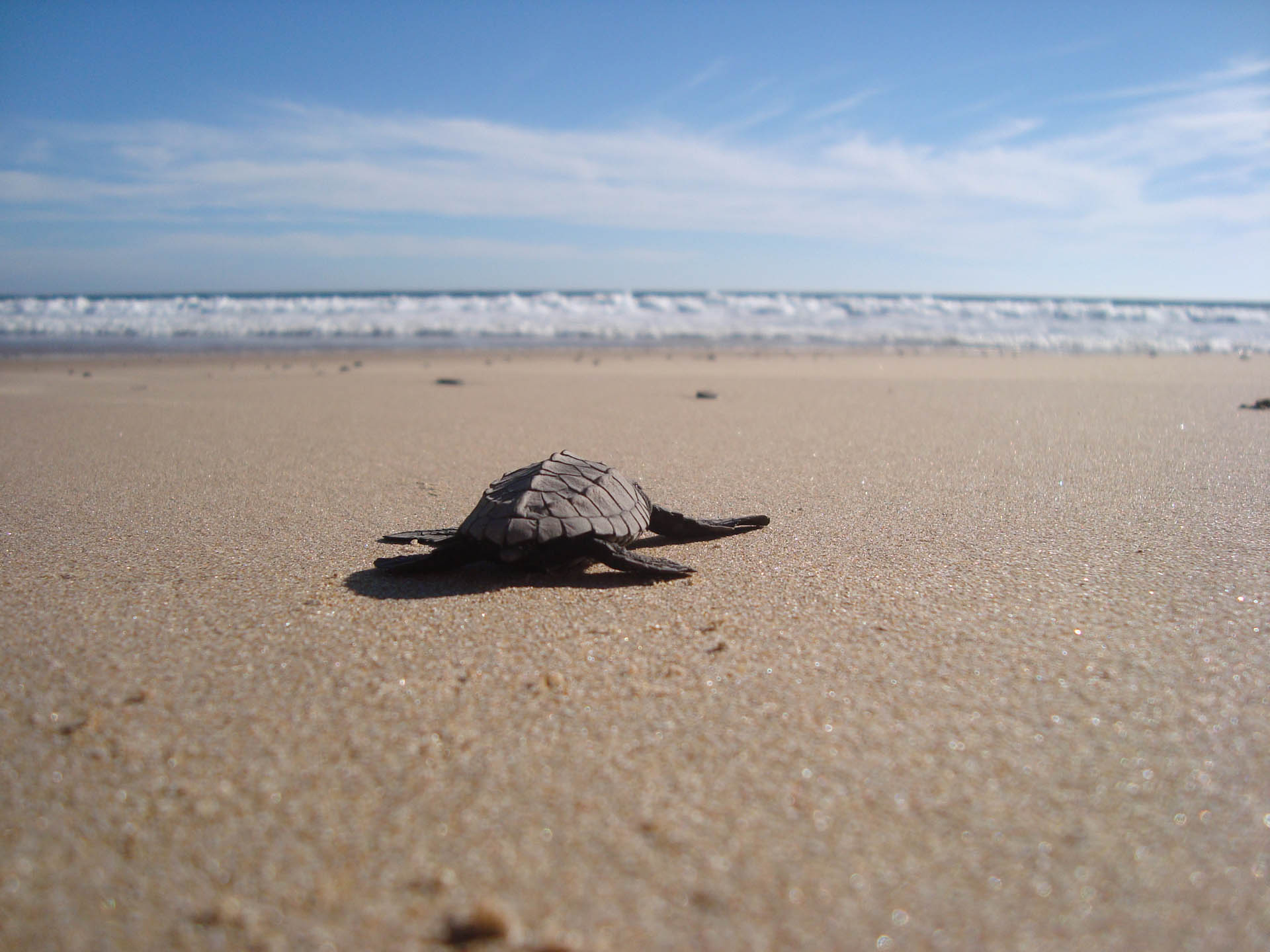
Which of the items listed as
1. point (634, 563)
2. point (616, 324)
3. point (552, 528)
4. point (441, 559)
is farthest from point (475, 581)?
point (616, 324)

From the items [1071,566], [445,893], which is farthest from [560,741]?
[1071,566]

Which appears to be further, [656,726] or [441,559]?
[441,559]

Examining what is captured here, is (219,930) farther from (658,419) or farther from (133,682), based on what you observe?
(658,419)

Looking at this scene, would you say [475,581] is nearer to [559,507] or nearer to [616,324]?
[559,507]

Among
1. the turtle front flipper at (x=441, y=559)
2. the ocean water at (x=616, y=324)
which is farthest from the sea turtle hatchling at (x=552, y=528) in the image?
the ocean water at (x=616, y=324)

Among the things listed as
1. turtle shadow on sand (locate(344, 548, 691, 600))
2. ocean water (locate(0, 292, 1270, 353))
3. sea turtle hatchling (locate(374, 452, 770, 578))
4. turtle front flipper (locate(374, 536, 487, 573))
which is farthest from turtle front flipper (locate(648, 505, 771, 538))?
ocean water (locate(0, 292, 1270, 353))

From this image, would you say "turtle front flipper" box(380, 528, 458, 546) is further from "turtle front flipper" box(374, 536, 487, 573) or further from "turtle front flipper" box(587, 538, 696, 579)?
"turtle front flipper" box(587, 538, 696, 579)
